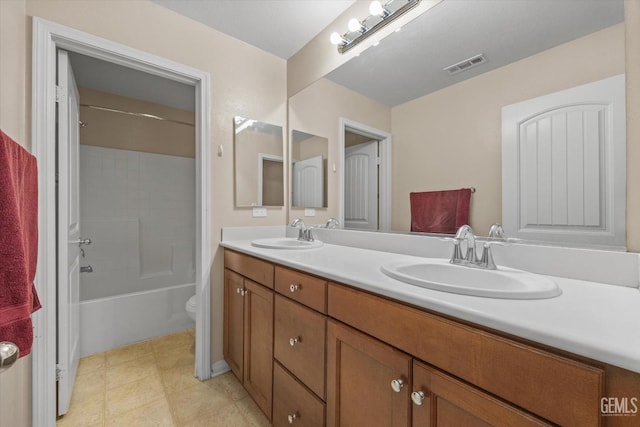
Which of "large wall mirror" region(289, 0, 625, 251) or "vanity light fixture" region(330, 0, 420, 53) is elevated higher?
"vanity light fixture" region(330, 0, 420, 53)

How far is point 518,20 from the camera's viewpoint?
39.3 inches

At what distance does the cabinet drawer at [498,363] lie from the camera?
0.43 meters

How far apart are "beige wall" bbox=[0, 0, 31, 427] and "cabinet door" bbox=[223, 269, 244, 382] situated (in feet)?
2.92

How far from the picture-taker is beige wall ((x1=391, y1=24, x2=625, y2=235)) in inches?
33.7

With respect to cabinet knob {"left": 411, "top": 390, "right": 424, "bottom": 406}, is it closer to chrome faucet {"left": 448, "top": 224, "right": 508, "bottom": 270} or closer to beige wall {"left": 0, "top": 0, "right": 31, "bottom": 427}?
chrome faucet {"left": 448, "top": 224, "right": 508, "bottom": 270}

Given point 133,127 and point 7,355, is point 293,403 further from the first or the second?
point 133,127

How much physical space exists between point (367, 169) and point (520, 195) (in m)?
0.79

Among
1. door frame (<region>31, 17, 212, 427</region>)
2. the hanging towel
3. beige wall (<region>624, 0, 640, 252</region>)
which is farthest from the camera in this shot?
door frame (<region>31, 17, 212, 427</region>)

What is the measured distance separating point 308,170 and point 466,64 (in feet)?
3.89

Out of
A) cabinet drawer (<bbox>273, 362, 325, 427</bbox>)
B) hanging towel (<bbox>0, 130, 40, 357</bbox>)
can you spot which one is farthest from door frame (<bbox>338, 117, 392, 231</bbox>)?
hanging towel (<bbox>0, 130, 40, 357</bbox>)

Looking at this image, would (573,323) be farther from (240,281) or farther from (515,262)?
(240,281)

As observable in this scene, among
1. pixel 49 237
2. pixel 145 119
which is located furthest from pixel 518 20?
pixel 145 119

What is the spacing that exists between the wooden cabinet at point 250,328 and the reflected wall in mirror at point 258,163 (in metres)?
0.49

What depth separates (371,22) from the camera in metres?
1.54
